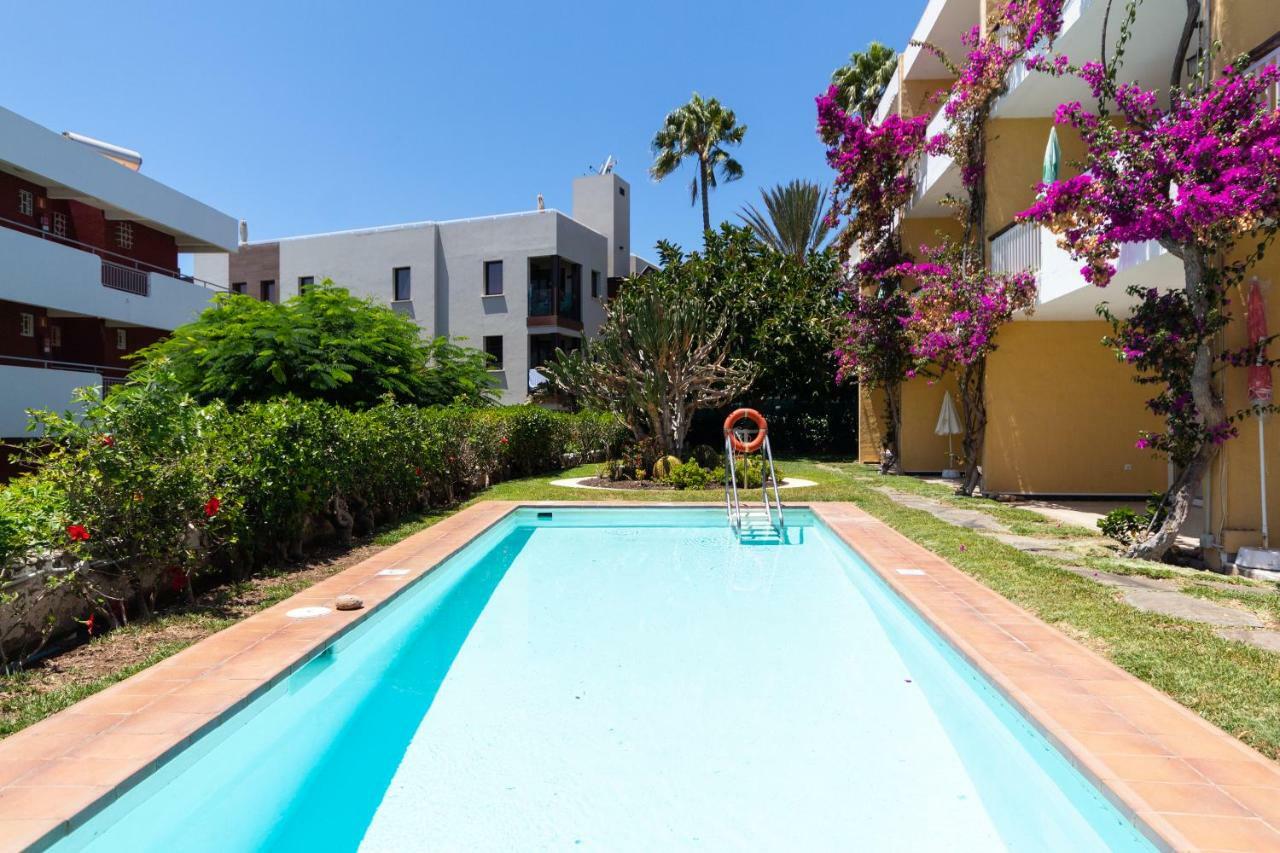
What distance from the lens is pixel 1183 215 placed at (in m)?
6.75

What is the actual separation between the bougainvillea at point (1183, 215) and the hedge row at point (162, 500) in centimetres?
826

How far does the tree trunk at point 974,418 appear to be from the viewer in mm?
13734

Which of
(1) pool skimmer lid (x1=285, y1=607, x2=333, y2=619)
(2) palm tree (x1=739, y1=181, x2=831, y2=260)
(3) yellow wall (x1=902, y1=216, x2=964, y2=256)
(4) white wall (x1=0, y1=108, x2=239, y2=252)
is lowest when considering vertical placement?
(1) pool skimmer lid (x1=285, y1=607, x2=333, y2=619)

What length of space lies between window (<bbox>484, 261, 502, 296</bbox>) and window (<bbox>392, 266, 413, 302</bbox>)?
332 cm

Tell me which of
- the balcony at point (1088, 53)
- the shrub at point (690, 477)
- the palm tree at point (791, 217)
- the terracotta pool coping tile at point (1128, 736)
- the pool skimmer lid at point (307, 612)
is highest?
the palm tree at point (791, 217)

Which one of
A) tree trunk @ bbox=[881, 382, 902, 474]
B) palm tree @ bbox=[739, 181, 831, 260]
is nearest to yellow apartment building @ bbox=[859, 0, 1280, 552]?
tree trunk @ bbox=[881, 382, 902, 474]

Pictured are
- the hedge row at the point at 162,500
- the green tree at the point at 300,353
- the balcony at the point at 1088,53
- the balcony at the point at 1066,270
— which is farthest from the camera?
the green tree at the point at 300,353

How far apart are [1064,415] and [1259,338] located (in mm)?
6214

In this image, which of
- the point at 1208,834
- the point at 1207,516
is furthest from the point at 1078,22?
the point at 1208,834

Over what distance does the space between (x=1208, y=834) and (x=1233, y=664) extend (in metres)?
2.32

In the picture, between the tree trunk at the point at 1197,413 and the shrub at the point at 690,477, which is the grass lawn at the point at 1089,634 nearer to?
the tree trunk at the point at 1197,413

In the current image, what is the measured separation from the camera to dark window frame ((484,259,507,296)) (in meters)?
30.3

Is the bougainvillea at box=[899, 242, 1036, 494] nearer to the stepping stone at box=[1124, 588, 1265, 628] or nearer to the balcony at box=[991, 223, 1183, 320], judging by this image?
the balcony at box=[991, 223, 1183, 320]

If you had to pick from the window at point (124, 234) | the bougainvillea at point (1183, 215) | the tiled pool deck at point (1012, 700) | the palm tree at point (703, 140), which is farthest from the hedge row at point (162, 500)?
the palm tree at point (703, 140)
